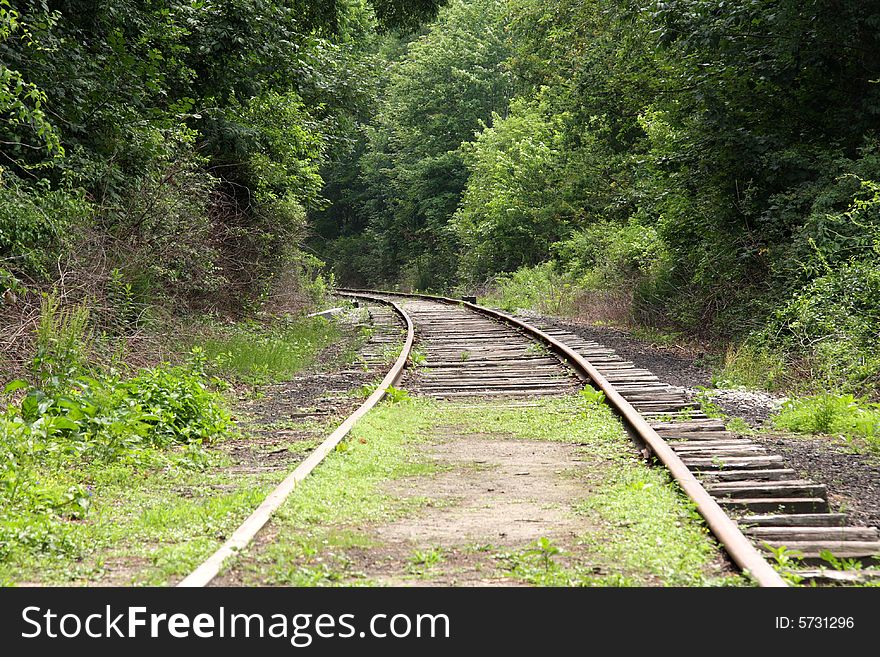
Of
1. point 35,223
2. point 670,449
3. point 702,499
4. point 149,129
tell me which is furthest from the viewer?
point 149,129

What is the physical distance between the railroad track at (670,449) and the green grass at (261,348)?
1497 millimetres

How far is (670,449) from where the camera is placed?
6.11 m

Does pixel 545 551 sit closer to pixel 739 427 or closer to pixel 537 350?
pixel 739 427

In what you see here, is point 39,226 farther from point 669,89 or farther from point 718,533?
point 669,89

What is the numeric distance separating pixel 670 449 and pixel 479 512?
178 centimetres

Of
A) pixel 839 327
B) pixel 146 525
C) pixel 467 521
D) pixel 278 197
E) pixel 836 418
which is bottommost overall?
pixel 146 525

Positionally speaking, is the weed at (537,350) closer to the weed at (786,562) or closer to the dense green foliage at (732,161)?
the dense green foliage at (732,161)

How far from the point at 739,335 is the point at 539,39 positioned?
33.9 feet

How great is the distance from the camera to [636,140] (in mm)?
19938

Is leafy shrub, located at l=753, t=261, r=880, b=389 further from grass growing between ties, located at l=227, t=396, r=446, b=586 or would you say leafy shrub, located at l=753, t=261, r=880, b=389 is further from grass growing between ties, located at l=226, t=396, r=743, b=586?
grass growing between ties, located at l=227, t=396, r=446, b=586

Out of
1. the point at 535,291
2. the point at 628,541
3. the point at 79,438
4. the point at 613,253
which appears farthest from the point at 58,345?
the point at 535,291

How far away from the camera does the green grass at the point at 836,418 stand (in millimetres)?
6930

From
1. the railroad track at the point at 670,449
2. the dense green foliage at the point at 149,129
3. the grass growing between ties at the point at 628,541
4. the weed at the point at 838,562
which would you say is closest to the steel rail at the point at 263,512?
the railroad track at the point at 670,449
